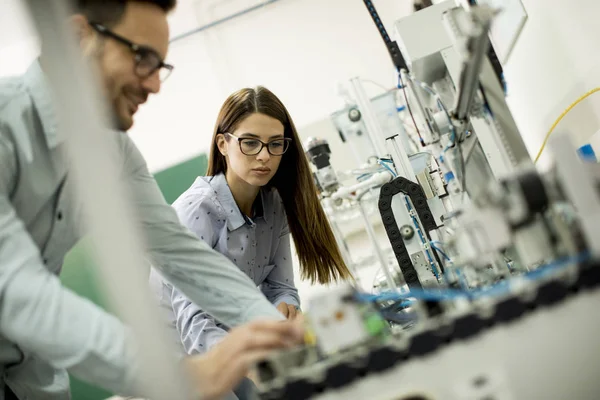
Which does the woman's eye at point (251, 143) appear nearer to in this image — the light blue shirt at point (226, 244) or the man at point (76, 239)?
the light blue shirt at point (226, 244)

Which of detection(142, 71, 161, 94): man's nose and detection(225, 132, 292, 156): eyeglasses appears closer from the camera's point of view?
detection(142, 71, 161, 94): man's nose

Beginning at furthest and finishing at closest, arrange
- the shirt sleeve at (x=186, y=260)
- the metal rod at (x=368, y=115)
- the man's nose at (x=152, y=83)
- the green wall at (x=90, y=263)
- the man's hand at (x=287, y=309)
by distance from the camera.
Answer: the green wall at (x=90, y=263) → the metal rod at (x=368, y=115) → the man's hand at (x=287, y=309) → the shirt sleeve at (x=186, y=260) → the man's nose at (x=152, y=83)

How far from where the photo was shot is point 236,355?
26.8 inches

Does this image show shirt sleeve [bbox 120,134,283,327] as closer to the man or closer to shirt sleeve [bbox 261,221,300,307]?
the man

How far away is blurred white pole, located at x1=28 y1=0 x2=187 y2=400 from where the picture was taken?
51 cm

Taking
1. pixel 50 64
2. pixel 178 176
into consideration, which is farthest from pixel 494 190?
pixel 178 176

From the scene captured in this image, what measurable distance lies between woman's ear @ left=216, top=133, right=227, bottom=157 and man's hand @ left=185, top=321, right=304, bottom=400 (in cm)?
113

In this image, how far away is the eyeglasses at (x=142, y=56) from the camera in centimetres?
85

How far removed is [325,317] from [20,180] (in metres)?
0.58

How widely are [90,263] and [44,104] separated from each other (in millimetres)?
2215

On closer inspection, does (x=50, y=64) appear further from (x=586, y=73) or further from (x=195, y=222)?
(x=586, y=73)

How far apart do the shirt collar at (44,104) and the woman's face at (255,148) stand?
0.81 m

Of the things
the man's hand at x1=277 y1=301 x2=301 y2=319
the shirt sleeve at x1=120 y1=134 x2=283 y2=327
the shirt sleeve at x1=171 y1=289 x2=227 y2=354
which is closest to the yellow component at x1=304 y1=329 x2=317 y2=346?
the shirt sleeve at x1=120 y1=134 x2=283 y2=327

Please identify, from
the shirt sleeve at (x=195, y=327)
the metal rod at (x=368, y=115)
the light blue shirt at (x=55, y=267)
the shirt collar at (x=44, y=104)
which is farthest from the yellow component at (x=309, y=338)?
the metal rod at (x=368, y=115)
